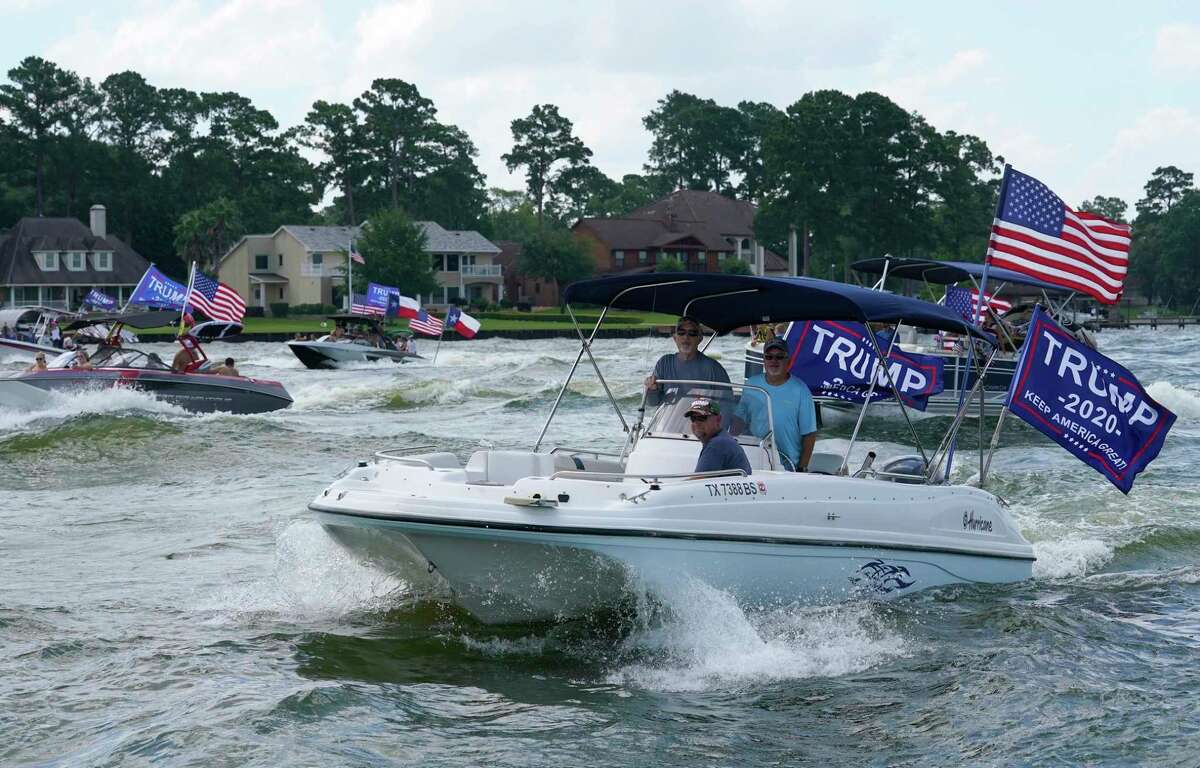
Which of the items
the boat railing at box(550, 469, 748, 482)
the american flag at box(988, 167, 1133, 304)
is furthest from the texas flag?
the boat railing at box(550, 469, 748, 482)

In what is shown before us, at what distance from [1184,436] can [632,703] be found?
18.6 m

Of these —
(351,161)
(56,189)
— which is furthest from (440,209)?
(56,189)

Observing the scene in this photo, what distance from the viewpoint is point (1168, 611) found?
11.7 meters

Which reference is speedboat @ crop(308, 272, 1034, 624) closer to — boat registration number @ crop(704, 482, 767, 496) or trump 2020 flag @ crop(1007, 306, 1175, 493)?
boat registration number @ crop(704, 482, 767, 496)

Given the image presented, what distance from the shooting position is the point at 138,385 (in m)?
27.9

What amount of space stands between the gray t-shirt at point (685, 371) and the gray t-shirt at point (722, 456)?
4.49ft

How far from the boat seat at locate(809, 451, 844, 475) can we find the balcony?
9382cm

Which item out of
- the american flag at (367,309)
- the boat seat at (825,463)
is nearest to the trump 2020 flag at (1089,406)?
the boat seat at (825,463)

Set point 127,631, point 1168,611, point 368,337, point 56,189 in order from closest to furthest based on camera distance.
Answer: point 127,631
point 1168,611
point 368,337
point 56,189

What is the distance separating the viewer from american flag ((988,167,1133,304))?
13.1m

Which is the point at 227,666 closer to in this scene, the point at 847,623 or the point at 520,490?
the point at 520,490

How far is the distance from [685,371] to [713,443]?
5.32ft

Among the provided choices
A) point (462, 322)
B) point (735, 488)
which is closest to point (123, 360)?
point (735, 488)

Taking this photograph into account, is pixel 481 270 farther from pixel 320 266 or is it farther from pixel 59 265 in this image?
pixel 59 265
